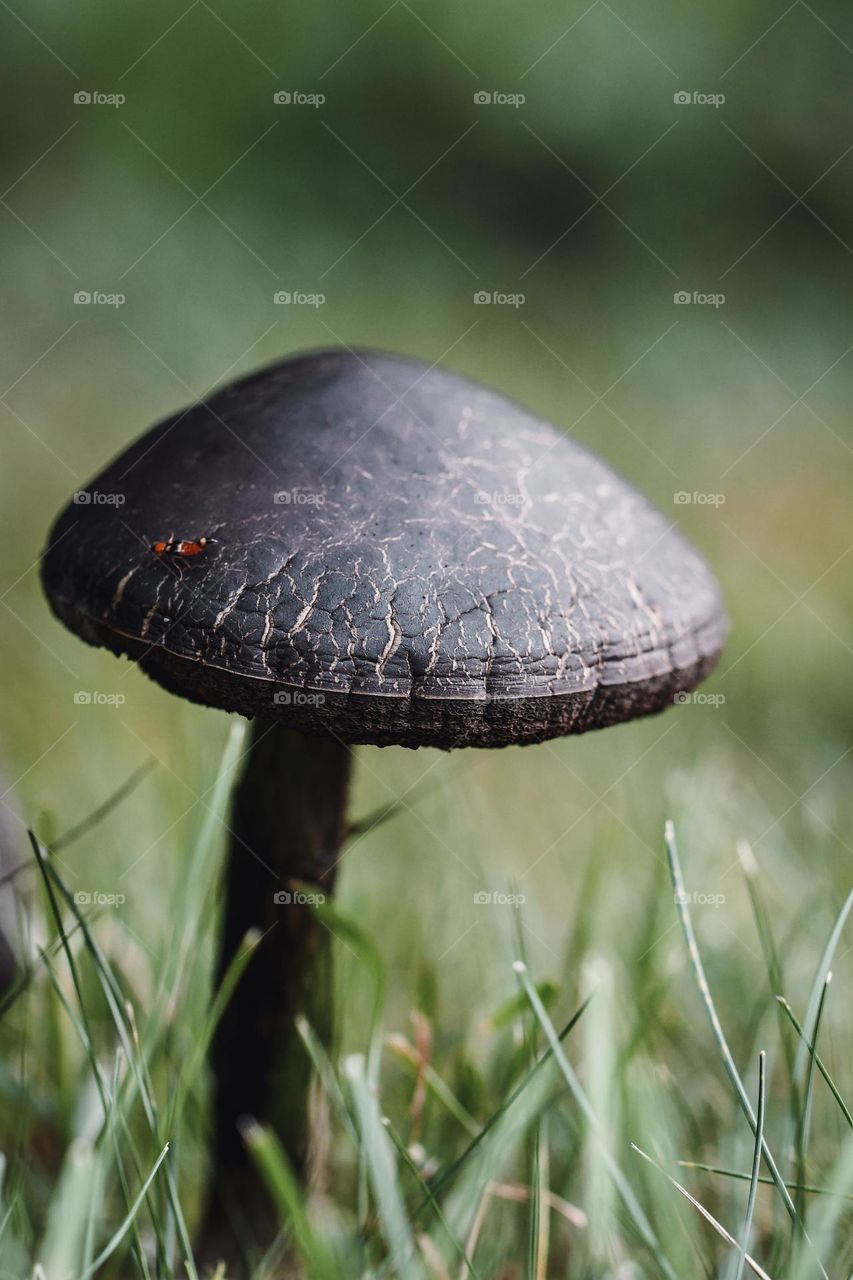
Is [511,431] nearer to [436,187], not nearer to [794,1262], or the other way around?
[794,1262]

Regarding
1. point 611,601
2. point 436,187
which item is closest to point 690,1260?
point 611,601

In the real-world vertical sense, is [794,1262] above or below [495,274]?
below
